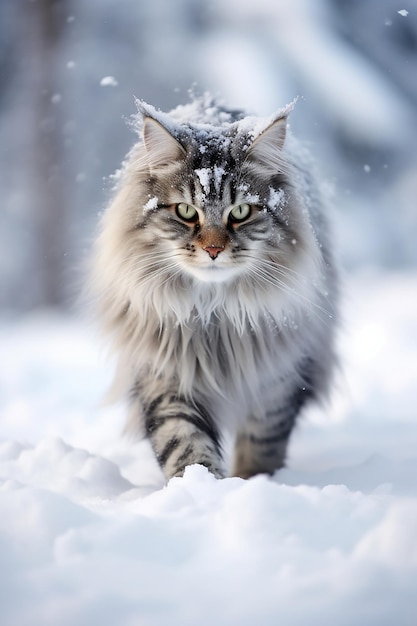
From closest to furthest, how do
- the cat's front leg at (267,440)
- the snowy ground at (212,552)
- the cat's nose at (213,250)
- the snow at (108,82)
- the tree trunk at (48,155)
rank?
the snowy ground at (212,552) < the cat's nose at (213,250) < the cat's front leg at (267,440) < the tree trunk at (48,155) < the snow at (108,82)

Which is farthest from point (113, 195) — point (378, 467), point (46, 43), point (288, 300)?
point (46, 43)

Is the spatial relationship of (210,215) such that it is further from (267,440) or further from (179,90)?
(179,90)

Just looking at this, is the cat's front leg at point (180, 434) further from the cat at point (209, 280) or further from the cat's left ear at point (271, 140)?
the cat's left ear at point (271, 140)

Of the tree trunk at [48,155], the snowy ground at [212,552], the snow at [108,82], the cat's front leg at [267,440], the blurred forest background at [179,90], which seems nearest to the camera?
the snowy ground at [212,552]

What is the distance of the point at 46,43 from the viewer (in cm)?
505

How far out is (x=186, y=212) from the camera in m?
1.67

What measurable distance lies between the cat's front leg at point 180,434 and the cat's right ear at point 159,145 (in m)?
0.62

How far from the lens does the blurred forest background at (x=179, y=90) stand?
4262 mm

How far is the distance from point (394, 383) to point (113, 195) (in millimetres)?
1735

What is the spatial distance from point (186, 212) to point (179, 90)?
9.48 feet

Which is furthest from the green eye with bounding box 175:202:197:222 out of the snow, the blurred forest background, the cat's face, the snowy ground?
the snow

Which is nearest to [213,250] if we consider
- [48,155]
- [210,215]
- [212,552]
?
[210,215]

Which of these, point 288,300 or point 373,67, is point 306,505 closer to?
point 288,300

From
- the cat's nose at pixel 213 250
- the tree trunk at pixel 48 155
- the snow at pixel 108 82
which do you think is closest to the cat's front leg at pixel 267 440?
the cat's nose at pixel 213 250
